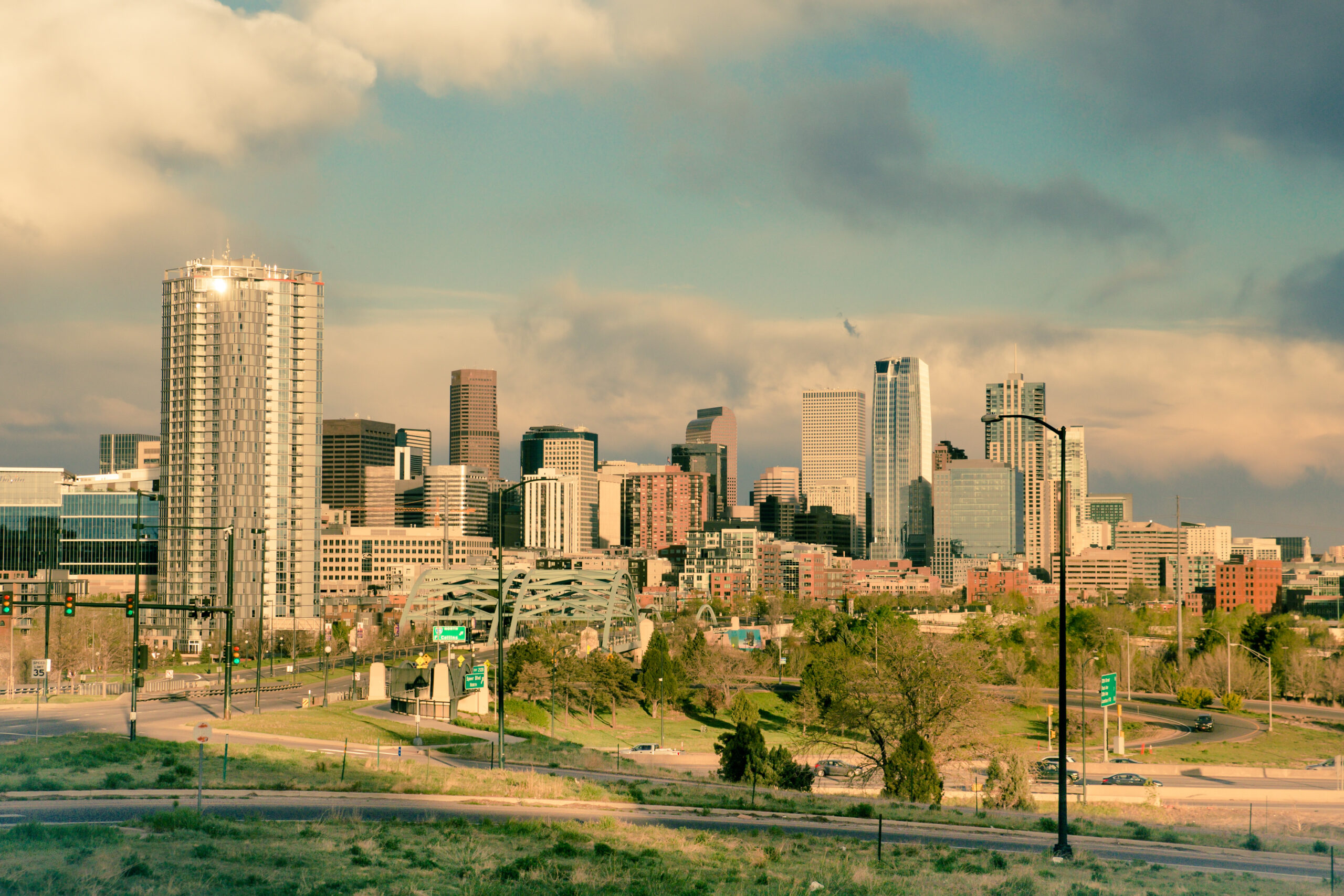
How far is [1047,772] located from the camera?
233 feet

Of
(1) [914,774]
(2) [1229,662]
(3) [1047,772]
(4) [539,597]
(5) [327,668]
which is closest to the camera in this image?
(1) [914,774]

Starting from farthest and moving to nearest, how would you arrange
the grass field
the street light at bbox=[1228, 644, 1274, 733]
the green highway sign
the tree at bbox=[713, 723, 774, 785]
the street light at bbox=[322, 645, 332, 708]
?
1. the street light at bbox=[1228, 644, 1274, 733]
2. the street light at bbox=[322, 645, 332, 708]
3. the green highway sign
4. the tree at bbox=[713, 723, 774, 785]
5. the grass field

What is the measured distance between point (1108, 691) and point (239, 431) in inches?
5843

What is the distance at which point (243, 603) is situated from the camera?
168m

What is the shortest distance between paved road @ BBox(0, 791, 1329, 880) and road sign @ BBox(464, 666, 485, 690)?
30.7 meters

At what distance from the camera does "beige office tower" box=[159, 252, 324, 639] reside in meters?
173

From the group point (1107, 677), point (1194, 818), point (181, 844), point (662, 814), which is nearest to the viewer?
point (181, 844)

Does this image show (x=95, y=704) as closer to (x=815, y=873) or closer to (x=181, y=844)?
(x=181, y=844)

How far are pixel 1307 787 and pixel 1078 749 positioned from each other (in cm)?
2326

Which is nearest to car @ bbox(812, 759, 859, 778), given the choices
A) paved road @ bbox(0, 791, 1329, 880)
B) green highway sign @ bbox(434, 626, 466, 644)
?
green highway sign @ bbox(434, 626, 466, 644)

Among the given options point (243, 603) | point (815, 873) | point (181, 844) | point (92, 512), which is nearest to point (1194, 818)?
point (815, 873)

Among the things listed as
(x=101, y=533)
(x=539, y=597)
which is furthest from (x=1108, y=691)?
(x=101, y=533)

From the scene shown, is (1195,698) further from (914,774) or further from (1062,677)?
(1062,677)

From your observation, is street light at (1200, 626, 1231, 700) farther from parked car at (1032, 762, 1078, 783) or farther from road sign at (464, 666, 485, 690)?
road sign at (464, 666, 485, 690)
